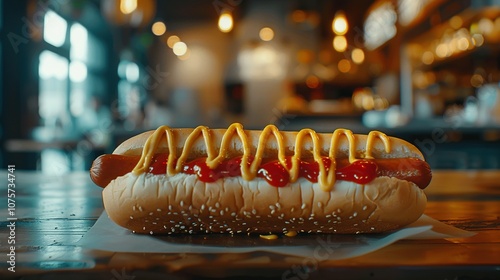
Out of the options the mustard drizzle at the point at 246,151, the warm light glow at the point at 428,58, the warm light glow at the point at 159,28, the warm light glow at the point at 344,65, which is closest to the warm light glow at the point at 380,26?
the warm light glow at the point at 344,65

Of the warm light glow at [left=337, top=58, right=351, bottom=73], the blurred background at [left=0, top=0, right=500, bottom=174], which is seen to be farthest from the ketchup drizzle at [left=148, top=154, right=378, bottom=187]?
the warm light glow at [left=337, top=58, right=351, bottom=73]

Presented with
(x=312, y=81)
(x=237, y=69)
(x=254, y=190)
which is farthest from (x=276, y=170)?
(x=312, y=81)

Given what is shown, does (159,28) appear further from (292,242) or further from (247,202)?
(292,242)

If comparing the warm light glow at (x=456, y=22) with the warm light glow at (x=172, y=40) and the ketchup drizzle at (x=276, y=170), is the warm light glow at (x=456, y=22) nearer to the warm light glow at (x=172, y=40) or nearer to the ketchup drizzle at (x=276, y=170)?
the warm light glow at (x=172, y=40)

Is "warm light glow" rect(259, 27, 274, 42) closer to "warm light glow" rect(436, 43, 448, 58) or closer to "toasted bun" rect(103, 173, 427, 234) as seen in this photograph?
"warm light glow" rect(436, 43, 448, 58)

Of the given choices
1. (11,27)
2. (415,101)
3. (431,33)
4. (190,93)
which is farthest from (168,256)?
(190,93)

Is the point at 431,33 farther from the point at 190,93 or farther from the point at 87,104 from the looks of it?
the point at 87,104

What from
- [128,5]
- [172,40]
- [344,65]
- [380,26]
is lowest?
[128,5]
